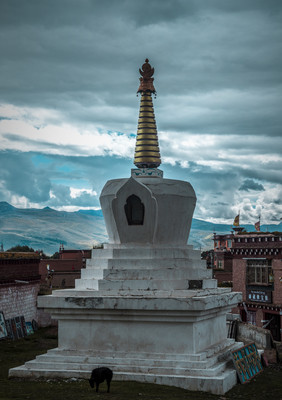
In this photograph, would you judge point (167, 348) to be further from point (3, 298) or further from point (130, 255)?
point (3, 298)

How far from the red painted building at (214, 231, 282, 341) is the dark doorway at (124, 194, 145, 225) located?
14.2 metres

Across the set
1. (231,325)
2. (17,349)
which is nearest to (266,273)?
(231,325)

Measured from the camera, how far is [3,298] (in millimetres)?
18984

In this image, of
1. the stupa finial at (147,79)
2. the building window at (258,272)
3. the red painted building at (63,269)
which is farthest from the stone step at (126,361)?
the red painted building at (63,269)

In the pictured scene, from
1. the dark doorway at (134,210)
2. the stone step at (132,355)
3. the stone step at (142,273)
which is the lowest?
the stone step at (132,355)

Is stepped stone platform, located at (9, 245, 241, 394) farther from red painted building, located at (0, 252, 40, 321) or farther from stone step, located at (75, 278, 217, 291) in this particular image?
red painted building, located at (0, 252, 40, 321)

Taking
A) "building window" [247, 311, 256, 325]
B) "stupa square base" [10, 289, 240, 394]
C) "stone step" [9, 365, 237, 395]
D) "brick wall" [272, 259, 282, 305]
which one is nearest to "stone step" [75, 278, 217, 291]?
"stupa square base" [10, 289, 240, 394]

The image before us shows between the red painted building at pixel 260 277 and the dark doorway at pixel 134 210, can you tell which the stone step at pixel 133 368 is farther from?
the red painted building at pixel 260 277

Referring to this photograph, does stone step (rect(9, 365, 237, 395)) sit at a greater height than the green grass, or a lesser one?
greater

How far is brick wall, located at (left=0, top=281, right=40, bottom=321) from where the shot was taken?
62.5 ft

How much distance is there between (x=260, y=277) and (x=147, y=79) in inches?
589

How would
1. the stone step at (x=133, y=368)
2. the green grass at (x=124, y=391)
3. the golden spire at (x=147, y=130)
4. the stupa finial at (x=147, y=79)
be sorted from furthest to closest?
the stupa finial at (x=147, y=79)
the golden spire at (x=147, y=130)
the stone step at (x=133, y=368)
the green grass at (x=124, y=391)

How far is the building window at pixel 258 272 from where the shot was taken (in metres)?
24.6

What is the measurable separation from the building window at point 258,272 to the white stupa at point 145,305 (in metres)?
13.6
